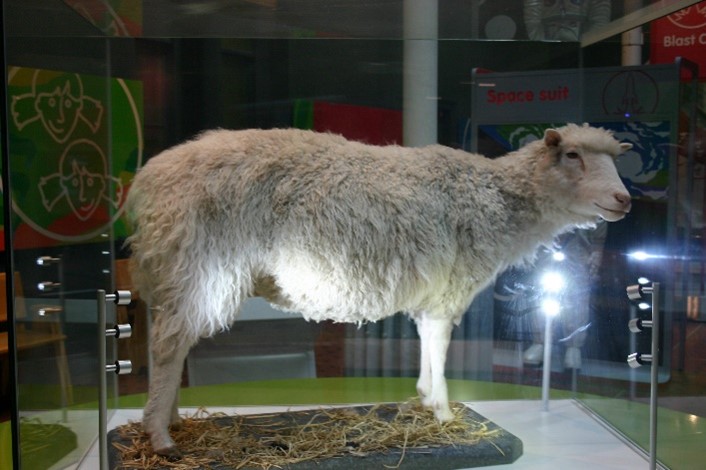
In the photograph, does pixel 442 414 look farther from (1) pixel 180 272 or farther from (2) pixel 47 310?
(2) pixel 47 310

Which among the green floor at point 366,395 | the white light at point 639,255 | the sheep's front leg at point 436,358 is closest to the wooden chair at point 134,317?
the green floor at point 366,395

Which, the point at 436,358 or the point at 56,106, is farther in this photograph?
the point at 436,358

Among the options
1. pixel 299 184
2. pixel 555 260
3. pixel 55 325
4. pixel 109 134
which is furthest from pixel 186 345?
pixel 555 260

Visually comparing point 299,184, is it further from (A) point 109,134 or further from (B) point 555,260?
(B) point 555,260

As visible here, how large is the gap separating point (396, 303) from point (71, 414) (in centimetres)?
134

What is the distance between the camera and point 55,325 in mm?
2723

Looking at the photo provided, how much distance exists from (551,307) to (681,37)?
138 cm

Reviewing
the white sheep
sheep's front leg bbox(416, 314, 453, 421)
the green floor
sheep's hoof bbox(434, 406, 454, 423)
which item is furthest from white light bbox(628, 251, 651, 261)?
sheep's hoof bbox(434, 406, 454, 423)

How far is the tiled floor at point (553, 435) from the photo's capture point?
321 cm

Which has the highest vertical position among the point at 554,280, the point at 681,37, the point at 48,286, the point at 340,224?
the point at 681,37

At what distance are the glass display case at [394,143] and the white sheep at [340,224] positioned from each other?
0.32m

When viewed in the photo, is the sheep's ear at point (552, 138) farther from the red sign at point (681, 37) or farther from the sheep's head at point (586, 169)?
the red sign at point (681, 37)

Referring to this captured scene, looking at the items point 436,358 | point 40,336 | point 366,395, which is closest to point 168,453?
point 40,336

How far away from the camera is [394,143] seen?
11.4 ft
